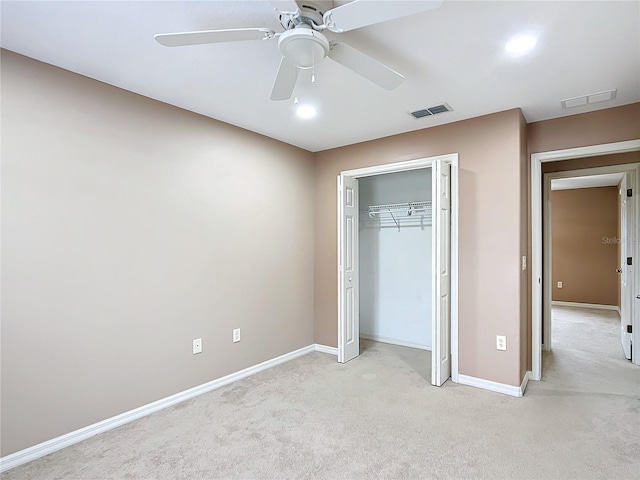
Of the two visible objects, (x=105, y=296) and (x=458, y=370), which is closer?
(x=105, y=296)

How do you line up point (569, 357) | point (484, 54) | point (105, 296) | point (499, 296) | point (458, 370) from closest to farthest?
point (484, 54) < point (105, 296) < point (499, 296) < point (458, 370) < point (569, 357)

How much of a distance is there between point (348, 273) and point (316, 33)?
2.72 m

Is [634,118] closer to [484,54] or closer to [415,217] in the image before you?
[484,54]

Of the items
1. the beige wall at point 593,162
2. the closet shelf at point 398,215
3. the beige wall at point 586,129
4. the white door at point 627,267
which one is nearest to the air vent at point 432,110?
the beige wall at point 586,129

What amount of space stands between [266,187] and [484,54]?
233 cm

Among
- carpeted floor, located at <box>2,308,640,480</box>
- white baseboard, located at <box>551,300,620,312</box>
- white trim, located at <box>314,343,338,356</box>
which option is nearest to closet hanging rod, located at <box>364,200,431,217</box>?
white trim, located at <box>314,343,338,356</box>

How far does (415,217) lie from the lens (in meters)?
4.48

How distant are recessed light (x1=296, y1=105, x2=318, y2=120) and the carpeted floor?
2446 millimetres

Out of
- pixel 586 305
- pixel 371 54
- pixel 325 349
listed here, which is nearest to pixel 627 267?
pixel 325 349

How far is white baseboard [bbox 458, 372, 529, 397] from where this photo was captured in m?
3.00

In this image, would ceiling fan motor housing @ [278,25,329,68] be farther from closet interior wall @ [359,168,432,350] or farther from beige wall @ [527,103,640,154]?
closet interior wall @ [359,168,432,350]

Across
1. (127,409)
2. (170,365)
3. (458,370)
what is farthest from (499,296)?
(127,409)

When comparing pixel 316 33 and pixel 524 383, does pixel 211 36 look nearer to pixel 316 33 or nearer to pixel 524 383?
pixel 316 33

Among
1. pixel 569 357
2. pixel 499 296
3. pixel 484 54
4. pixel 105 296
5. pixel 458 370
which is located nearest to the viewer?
pixel 484 54
